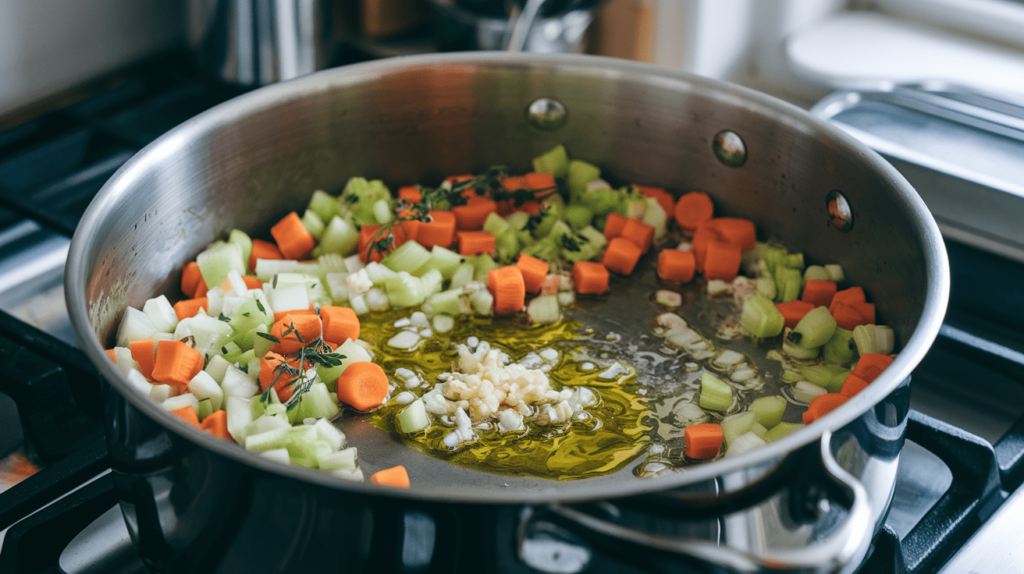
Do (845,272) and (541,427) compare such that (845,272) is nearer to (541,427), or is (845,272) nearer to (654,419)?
(654,419)

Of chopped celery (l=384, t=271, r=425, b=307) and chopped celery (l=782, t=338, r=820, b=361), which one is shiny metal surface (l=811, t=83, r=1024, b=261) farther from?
chopped celery (l=384, t=271, r=425, b=307)

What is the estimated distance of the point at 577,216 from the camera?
1.16 metres

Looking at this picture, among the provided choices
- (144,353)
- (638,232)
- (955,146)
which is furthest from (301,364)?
(955,146)

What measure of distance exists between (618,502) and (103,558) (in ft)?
1.61

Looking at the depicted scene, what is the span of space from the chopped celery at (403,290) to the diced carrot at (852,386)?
0.48 meters

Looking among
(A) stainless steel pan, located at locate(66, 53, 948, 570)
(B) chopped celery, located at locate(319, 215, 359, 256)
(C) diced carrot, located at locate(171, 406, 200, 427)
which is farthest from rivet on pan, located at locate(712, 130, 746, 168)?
(C) diced carrot, located at locate(171, 406, 200, 427)

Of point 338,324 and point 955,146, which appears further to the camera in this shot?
point 955,146

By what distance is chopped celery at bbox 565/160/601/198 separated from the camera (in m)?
1.18

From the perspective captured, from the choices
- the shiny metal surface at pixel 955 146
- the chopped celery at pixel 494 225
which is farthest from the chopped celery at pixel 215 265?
the shiny metal surface at pixel 955 146

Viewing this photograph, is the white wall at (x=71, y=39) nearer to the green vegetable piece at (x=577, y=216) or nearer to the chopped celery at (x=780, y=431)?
the green vegetable piece at (x=577, y=216)

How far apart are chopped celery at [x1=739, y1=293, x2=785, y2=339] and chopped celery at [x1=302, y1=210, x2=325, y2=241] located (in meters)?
0.54

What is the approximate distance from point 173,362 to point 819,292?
0.71 metres

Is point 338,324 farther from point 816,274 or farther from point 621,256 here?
point 816,274

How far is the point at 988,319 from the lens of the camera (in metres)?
1.06
